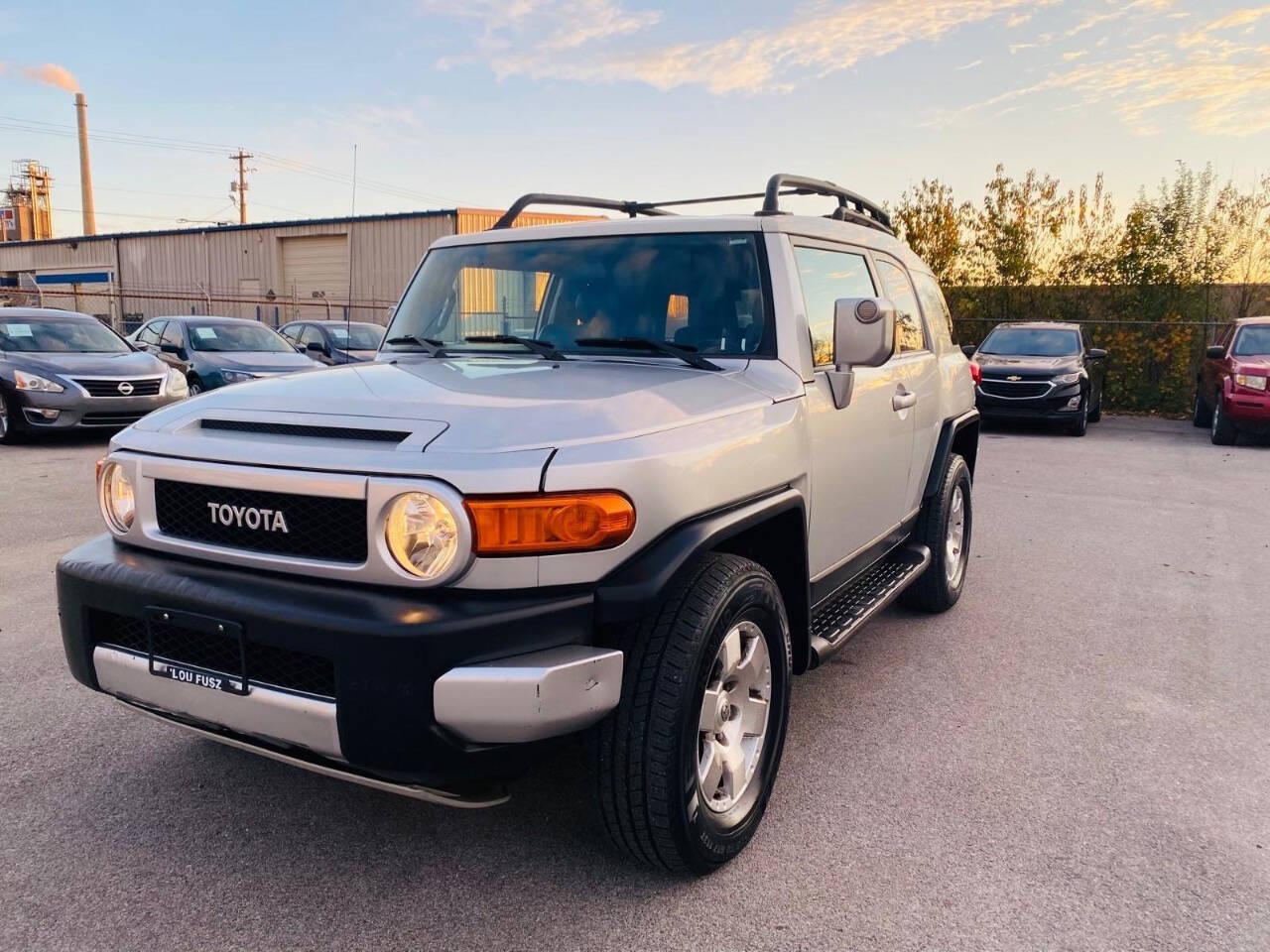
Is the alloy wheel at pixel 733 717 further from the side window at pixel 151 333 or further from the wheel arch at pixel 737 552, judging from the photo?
the side window at pixel 151 333

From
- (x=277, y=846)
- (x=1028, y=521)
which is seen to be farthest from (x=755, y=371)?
(x=1028, y=521)

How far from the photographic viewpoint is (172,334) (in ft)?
44.6

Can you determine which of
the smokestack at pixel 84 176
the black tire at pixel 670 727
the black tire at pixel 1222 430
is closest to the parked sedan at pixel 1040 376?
the black tire at pixel 1222 430

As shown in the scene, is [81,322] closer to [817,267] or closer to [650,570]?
[817,267]

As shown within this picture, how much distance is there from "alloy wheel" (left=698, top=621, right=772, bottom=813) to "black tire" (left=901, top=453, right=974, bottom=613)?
7.18 ft

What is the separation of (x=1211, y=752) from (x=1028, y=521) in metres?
4.46

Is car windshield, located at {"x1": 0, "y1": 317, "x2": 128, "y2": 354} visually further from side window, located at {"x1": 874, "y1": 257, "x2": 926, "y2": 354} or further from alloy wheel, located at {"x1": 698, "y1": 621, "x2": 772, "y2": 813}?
alloy wheel, located at {"x1": 698, "y1": 621, "x2": 772, "y2": 813}

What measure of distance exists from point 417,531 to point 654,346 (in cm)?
137

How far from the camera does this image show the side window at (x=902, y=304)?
14.6 feet

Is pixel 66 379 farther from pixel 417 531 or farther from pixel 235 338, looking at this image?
pixel 417 531

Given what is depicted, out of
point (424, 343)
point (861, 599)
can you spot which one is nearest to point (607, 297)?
point (424, 343)

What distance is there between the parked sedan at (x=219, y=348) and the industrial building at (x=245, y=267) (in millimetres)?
12725

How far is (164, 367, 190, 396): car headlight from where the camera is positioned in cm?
1130

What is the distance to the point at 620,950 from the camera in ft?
7.86
